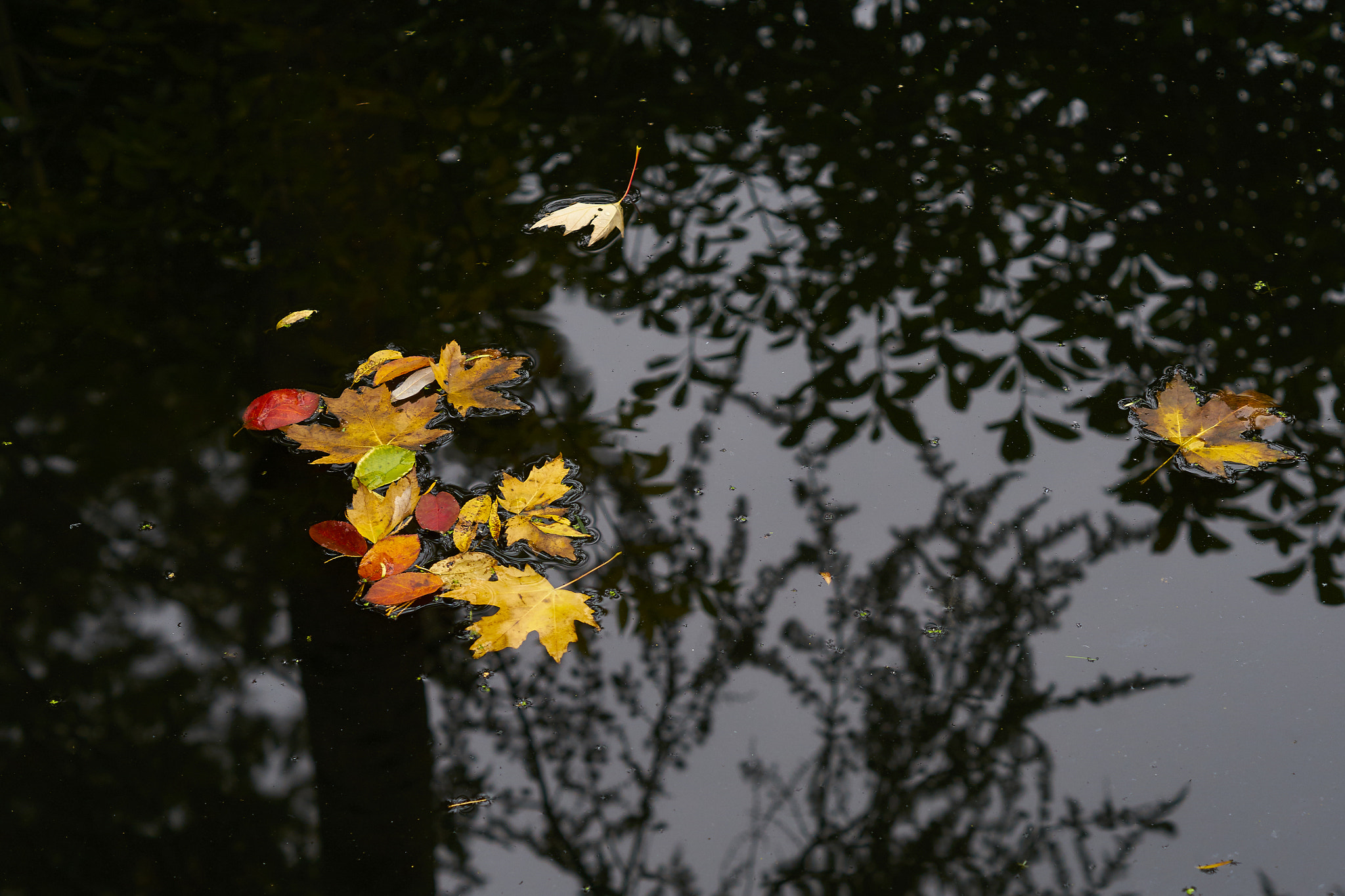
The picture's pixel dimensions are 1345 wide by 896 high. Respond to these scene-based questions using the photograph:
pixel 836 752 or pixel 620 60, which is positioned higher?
pixel 620 60

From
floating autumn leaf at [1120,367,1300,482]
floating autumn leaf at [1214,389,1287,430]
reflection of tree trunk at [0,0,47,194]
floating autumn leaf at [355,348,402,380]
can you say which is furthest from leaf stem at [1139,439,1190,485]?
reflection of tree trunk at [0,0,47,194]

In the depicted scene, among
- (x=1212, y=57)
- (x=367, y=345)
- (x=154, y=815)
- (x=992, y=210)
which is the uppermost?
(x=1212, y=57)

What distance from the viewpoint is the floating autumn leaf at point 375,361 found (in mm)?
1666

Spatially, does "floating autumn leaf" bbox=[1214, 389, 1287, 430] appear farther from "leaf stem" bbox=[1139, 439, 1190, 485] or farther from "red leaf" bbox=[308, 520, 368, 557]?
"red leaf" bbox=[308, 520, 368, 557]

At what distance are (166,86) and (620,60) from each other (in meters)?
1.19

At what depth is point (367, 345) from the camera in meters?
1.73

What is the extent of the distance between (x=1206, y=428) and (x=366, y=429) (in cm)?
139

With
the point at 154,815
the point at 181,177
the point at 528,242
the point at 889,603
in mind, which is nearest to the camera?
the point at 154,815

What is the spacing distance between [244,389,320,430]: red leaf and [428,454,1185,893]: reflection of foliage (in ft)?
2.12

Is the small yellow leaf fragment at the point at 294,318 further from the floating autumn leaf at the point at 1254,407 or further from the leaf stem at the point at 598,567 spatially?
the floating autumn leaf at the point at 1254,407

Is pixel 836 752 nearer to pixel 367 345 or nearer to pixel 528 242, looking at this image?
pixel 367 345

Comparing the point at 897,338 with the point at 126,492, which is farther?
the point at 897,338

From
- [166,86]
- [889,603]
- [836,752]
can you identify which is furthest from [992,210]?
[166,86]

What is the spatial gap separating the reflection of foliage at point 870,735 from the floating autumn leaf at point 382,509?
0.99 ft
